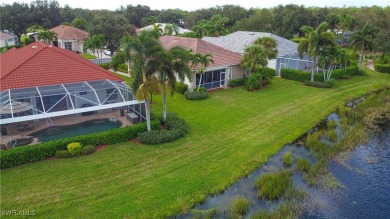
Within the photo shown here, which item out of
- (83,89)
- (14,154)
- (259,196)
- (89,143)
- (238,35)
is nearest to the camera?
(259,196)

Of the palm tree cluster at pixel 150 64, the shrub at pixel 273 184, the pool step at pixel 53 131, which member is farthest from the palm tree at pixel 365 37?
the pool step at pixel 53 131

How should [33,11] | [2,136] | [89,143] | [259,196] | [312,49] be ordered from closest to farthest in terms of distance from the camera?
[259,196] → [89,143] → [2,136] → [312,49] → [33,11]

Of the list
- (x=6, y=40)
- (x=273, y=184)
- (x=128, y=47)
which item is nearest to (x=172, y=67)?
(x=128, y=47)

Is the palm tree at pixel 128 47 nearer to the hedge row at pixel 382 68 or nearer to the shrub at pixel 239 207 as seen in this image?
the shrub at pixel 239 207

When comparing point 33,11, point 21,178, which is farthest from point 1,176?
point 33,11

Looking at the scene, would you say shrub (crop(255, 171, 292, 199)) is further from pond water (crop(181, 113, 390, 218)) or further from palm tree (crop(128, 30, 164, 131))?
palm tree (crop(128, 30, 164, 131))

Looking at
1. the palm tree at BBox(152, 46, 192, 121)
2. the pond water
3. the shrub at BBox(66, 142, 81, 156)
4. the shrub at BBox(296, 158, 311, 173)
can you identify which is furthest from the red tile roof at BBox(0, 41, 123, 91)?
the shrub at BBox(296, 158, 311, 173)

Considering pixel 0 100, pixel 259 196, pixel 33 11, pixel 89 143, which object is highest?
pixel 33 11

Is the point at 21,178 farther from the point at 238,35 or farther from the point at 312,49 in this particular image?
the point at 238,35
